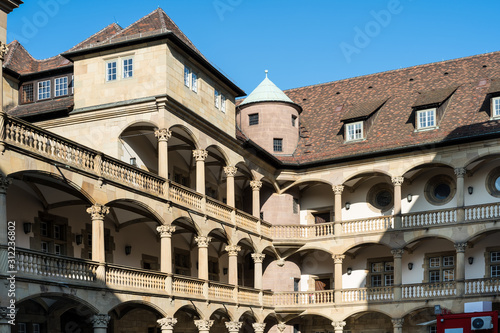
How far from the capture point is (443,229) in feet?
115

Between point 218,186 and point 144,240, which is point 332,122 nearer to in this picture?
point 218,186

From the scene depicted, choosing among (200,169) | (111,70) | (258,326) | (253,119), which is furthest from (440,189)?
(111,70)

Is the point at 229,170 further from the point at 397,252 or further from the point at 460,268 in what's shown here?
the point at 460,268

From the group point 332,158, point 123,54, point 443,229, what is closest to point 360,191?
point 332,158

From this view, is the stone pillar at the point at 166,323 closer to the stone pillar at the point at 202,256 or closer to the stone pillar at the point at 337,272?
the stone pillar at the point at 202,256

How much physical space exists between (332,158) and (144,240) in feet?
36.6

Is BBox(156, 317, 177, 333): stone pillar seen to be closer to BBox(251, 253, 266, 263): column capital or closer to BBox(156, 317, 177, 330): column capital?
BBox(156, 317, 177, 330): column capital

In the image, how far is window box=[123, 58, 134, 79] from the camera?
29547mm

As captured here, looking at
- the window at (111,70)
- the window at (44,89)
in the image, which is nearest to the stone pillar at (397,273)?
the window at (111,70)

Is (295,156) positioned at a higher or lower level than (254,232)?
higher

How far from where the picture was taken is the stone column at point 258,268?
3609 cm

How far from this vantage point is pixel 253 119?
40.5m

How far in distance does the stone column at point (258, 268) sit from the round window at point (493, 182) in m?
10.9

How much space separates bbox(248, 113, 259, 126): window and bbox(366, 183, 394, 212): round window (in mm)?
6885
